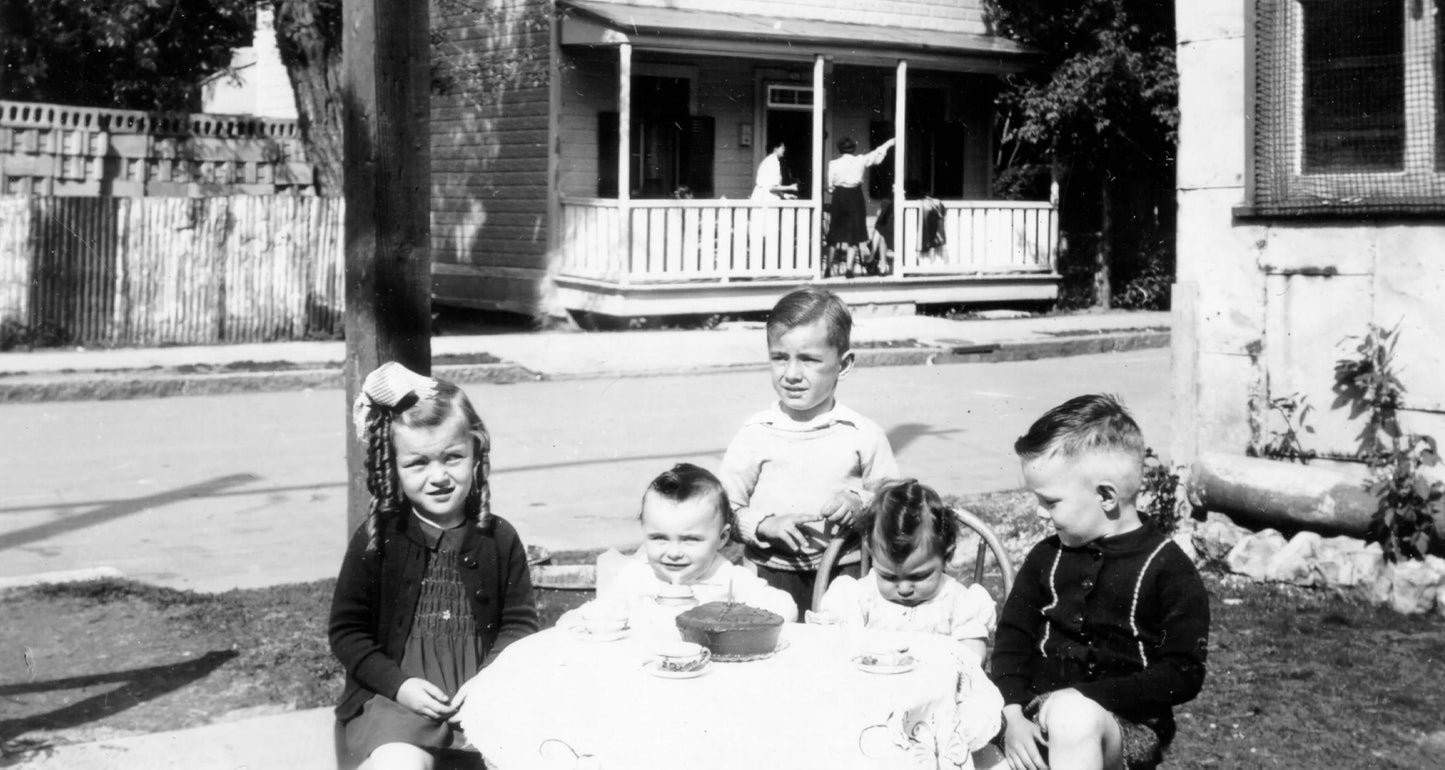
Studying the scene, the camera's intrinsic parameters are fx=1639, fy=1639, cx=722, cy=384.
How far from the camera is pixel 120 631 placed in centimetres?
617

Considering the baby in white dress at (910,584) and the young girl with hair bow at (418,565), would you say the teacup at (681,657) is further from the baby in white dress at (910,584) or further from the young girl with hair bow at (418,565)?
the young girl with hair bow at (418,565)

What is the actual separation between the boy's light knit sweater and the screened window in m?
3.78

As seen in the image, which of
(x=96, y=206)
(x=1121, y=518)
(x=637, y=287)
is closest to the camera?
(x=1121, y=518)

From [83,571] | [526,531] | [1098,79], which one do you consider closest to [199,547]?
[83,571]

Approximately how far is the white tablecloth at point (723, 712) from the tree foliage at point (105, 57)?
20723 mm

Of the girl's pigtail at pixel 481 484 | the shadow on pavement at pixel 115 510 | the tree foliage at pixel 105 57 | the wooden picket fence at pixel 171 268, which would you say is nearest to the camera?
the girl's pigtail at pixel 481 484

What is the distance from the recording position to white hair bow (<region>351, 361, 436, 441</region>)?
147 inches

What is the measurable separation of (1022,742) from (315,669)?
2.95 meters

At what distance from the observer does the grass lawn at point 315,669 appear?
4988 mm

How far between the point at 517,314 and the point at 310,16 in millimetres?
5853

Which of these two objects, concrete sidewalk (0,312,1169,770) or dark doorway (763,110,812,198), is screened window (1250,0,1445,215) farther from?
dark doorway (763,110,812,198)

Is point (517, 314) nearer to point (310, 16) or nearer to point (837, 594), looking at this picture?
point (310, 16)

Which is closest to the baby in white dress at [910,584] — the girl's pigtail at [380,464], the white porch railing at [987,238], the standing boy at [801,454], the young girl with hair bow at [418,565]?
the standing boy at [801,454]

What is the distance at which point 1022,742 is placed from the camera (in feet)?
11.4
